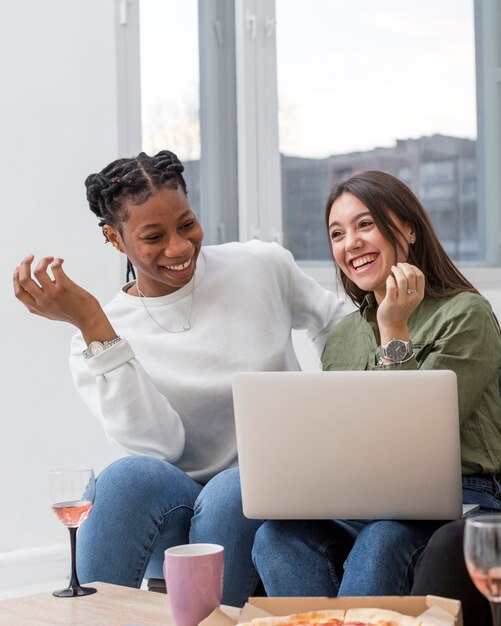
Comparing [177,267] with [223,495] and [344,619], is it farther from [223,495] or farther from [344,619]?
[344,619]

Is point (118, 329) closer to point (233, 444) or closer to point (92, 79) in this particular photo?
point (233, 444)

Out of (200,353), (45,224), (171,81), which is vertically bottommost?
(200,353)

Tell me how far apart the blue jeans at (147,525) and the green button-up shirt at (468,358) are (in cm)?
41

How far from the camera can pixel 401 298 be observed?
1890 millimetres

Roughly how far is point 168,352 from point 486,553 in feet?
4.29

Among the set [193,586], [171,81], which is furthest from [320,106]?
[193,586]

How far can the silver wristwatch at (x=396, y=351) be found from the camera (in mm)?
1836

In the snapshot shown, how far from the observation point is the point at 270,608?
1.20 meters

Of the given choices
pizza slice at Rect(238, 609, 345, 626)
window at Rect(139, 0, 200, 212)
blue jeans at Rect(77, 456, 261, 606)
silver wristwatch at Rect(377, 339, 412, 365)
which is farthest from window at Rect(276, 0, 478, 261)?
pizza slice at Rect(238, 609, 345, 626)

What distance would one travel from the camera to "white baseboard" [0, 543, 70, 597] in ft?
10.9

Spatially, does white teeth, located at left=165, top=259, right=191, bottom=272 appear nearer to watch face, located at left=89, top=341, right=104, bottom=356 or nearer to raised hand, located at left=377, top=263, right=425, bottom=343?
watch face, located at left=89, top=341, right=104, bottom=356

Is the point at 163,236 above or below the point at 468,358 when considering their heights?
above

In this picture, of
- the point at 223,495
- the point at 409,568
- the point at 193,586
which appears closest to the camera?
the point at 193,586

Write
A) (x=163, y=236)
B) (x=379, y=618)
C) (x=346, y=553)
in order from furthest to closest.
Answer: (x=163, y=236) → (x=346, y=553) → (x=379, y=618)
